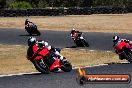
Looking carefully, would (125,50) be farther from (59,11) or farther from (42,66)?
(59,11)

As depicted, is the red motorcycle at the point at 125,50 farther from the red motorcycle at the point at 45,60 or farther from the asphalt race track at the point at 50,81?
the red motorcycle at the point at 45,60

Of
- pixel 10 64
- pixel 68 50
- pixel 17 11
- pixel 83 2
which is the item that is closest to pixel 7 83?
pixel 10 64

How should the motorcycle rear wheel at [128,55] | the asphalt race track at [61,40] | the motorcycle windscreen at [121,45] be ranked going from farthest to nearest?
the asphalt race track at [61,40] < the motorcycle windscreen at [121,45] < the motorcycle rear wheel at [128,55]

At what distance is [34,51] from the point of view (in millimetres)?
13188

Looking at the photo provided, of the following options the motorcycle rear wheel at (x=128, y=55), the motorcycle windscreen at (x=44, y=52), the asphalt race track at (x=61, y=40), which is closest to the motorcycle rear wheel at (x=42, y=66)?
the motorcycle windscreen at (x=44, y=52)

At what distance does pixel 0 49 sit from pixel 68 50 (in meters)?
3.61

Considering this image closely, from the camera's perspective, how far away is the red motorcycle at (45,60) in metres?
13.0

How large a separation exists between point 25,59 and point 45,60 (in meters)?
5.72

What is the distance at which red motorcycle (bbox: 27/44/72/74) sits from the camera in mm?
13023

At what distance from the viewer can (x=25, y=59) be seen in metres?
18.7

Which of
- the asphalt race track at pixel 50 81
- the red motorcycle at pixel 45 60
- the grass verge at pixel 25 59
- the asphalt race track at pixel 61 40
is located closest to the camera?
the asphalt race track at pixel 50 81

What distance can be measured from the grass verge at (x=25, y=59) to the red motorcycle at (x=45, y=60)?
1992 mm

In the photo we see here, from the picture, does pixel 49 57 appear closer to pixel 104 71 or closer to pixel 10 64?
pixel 104 71

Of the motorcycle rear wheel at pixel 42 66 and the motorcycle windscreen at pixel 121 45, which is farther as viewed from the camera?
the motorcycle windscreen at pixel 121 45
